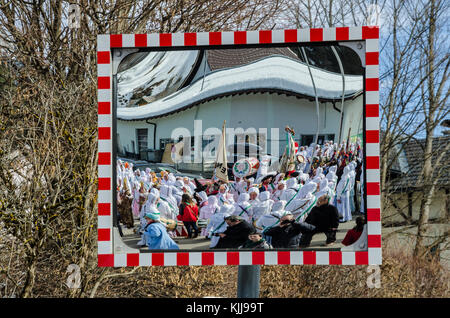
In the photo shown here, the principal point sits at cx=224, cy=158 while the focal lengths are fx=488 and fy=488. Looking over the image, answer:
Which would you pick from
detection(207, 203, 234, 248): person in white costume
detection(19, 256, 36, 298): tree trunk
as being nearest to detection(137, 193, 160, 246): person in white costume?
detection(207, 203, 234, 248): person in white costume

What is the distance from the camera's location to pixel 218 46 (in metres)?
2.74

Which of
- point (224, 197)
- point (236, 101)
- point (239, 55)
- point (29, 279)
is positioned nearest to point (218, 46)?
point (239, 55)

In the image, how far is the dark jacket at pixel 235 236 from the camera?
2.75 meters

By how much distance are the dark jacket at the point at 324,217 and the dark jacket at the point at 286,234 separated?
3.2 inches

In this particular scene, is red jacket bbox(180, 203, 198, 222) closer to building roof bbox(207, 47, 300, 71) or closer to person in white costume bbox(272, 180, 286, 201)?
person in white costume bbox(272, 180, 286, 201)

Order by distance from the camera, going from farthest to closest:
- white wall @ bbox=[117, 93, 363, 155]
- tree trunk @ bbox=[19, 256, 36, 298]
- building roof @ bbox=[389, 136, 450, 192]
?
building roof @ bbox=[389, 136, 450, 192] < tree trunk @ bbox=[19, 256, 36, 298] < white wall @ bbox=[117, 93, 363, 155]

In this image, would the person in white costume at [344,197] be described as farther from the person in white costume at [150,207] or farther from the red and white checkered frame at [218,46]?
the person in white costume at [150,207]

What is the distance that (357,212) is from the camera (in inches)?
109

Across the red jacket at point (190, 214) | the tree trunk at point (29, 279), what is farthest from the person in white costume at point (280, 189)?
the tree trunk at point (29, 279)

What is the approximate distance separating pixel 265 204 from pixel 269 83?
0.68 metres

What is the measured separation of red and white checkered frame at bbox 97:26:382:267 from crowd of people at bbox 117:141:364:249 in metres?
0.06

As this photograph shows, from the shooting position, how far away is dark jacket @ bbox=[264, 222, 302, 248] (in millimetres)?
2752

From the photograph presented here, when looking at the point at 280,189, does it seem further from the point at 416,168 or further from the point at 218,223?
the point at 416,168
